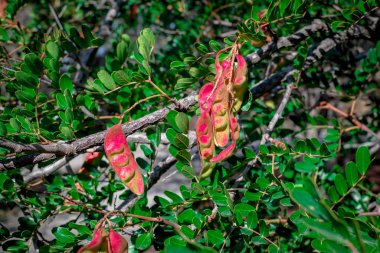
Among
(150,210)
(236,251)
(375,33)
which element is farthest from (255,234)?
(375,33)

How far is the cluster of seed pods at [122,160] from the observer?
2.73ft

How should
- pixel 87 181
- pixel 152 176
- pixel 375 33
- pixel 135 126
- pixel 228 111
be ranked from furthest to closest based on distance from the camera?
pixel 375 33, pixel 87 181, pixel 152 176, pixel 135 126, pixel 228 111

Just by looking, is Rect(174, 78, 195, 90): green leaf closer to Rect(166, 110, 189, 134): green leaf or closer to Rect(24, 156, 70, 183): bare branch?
Rect(166, 110, 189, 134): green leaf

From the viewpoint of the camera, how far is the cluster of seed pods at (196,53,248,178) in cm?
79

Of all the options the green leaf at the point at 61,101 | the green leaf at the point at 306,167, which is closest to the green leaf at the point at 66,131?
the green leaf at the point at 61,101

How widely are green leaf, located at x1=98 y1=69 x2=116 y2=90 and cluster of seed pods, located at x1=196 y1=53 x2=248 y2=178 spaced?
285mm

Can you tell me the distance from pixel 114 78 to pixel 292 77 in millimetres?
613

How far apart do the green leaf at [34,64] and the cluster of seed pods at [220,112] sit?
0.49 m

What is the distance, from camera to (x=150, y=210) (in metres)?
1.00

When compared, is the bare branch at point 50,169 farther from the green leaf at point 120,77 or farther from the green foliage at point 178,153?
the green leaf at point 120,77

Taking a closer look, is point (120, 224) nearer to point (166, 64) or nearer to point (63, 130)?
point (63, 130)

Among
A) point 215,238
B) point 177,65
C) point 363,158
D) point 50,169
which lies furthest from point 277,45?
point 50,169

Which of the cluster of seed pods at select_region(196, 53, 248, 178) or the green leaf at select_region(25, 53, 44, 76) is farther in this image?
the green leaf at select_region(25, 53, 44, 76)

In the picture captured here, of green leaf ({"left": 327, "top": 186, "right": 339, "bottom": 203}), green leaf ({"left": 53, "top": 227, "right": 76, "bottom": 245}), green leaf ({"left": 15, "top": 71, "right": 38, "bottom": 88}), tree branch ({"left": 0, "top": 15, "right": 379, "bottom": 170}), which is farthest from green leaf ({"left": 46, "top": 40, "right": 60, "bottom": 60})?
green leaf ({"left": 327, "top": 186, "right": 339, "bottom": 203})
